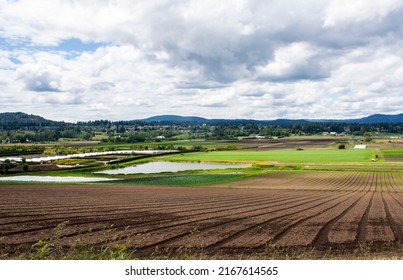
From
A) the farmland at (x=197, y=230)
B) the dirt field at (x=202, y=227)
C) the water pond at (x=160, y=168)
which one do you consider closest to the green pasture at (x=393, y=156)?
the water pond at (x=160, y=168)

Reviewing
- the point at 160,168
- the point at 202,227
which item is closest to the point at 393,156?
the point at 160,168

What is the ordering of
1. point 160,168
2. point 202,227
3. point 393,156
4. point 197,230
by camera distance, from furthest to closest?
point 393,156, point 160,168, point 202,227, point 197,230

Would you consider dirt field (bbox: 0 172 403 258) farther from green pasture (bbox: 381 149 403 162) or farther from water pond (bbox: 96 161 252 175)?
green pasture (bbox: 381 149 403 162)

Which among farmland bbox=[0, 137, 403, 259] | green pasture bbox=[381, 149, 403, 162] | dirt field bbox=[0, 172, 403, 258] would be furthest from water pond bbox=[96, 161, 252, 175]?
dirt field bbox=[0, 172, 403, 258]

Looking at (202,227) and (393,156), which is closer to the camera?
(202,227)

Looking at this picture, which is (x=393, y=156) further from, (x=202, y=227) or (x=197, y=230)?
(x=197, y=230)

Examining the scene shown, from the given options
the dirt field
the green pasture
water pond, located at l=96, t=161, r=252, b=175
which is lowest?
water pond, located at l=96, t=161, r=252, b=175

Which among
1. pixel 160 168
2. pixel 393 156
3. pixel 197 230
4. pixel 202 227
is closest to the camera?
pixel 197 230

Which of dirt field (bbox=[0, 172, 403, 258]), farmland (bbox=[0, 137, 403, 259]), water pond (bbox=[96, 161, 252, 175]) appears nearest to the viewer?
farmland (bbox=[0, 137, 403, 259])

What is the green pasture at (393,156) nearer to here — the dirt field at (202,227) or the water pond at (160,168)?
the water pond at (160,168)

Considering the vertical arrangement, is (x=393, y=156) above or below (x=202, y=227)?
below

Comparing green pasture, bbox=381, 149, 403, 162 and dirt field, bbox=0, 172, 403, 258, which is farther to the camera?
green pasture, bbox=381, 149, 403, 162
